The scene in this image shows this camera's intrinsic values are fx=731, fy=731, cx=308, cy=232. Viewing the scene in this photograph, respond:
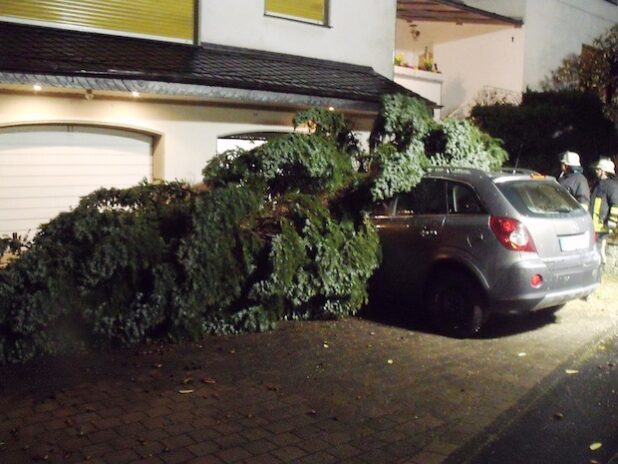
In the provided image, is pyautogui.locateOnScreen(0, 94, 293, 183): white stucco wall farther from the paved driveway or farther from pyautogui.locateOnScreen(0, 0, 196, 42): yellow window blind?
the paved driveway

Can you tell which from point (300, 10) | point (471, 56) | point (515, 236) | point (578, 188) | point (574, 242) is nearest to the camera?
point (515, 236)

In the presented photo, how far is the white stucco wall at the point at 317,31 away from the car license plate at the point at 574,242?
675cm

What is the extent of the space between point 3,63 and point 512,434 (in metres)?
6.55

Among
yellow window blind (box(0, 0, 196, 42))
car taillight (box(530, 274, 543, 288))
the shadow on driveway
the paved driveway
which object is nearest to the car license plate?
car taillight (box(530, 274, 543, 288))

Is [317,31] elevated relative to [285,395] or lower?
elevated

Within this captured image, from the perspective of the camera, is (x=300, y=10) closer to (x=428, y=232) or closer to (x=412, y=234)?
(x=412, y=234)

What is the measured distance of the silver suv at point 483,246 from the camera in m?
7.14

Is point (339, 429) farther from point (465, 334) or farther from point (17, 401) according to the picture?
point (465, 334)

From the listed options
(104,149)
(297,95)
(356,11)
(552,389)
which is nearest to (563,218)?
(552,389)

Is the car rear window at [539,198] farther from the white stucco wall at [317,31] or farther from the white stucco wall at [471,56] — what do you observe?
the white stucco wall at [471,56]

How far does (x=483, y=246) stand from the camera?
286 inches

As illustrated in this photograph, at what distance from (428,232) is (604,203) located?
12.1ft

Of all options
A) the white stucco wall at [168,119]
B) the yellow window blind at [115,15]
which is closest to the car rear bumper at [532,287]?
the white stucco wall at [168,119]

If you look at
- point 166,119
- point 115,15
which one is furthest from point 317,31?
point 166,119
